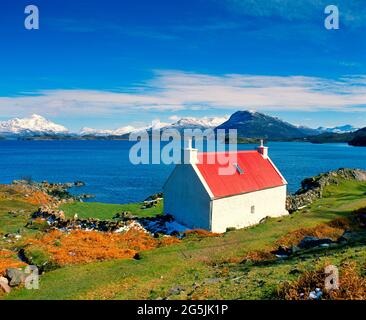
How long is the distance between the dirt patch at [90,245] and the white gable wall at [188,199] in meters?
5.51

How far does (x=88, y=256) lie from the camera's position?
30.6m

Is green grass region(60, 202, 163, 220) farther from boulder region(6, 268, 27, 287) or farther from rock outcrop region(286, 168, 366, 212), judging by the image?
boulder region(6, 268, 27, 287)

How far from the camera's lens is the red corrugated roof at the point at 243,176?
43200 mm

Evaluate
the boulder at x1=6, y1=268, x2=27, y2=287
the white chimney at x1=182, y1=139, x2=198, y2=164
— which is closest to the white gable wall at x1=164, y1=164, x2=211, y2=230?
the white chimney at x1=182, y1=139, x2=198, y2=164

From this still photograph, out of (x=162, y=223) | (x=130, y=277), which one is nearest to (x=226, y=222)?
(x=162, y=223)

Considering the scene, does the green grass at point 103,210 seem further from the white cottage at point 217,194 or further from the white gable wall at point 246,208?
the white gable wall at point 246,208

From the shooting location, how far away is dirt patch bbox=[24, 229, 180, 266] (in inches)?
1200

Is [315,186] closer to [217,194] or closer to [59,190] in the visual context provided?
[217,194]

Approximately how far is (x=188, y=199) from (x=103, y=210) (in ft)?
72.3

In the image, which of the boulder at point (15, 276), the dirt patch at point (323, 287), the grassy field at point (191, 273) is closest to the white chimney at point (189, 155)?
the grassy field at point (191, 273)
